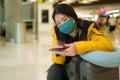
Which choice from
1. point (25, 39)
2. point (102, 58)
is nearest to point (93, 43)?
point (102, 58)

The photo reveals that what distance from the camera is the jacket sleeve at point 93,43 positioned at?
2137 mm

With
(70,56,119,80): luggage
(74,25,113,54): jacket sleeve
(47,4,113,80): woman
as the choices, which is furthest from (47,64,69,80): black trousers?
(74,25,113,54): jacket sleeve

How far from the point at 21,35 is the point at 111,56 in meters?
10.4

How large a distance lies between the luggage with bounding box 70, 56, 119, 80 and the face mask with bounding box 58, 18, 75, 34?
0.89 feet

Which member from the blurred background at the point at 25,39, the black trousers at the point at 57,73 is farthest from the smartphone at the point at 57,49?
the blurred background at the point at 25,39

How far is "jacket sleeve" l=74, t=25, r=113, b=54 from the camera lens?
7.01ft

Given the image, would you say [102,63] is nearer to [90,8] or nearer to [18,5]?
[18,5]

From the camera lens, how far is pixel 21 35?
12273 mm

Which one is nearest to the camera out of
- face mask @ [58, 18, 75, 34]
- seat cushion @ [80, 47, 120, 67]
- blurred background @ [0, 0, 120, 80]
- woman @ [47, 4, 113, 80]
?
seat cushion @ [80, 47, 120, 67]

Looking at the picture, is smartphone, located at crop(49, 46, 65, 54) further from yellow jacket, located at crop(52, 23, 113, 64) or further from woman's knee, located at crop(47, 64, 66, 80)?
woman's knee, located at crop(47, 64, 66, 80)

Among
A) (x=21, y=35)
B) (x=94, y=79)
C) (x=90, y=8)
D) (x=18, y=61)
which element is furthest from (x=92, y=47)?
(x=90, y=8)

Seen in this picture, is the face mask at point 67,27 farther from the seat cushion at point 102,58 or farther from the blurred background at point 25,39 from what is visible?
the blurred background at point 25,39

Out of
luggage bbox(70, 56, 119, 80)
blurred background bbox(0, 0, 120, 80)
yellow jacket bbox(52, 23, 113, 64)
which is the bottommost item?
blurred background bbox(0, 0, 120, 80)

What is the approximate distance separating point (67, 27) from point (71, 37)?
0.16 meters
